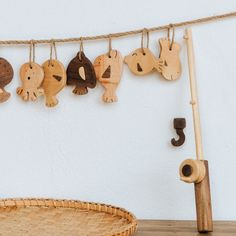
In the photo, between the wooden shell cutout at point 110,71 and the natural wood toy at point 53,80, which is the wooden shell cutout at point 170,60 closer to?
the wooden shell cutout at point 110,71

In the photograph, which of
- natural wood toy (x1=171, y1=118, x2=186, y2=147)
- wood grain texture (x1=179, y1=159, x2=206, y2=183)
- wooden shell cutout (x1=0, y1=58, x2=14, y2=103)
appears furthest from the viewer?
wooden shell cutout (x1=0, y1=58, x2=14, y2=103)

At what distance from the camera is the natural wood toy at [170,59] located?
115 centimetres

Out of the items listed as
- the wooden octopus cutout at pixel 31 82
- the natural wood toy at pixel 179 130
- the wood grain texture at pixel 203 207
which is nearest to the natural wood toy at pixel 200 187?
the wood grain texture at pixel 203 207

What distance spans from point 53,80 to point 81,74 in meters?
0.08

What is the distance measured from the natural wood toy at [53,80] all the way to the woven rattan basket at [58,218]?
283 millimetres

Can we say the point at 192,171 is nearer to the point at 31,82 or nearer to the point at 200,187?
the point at 200,187

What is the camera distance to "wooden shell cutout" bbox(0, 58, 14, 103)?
125 centimetres

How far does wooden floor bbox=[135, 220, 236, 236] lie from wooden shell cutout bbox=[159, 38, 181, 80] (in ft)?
1.25

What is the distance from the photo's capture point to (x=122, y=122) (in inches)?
48.0

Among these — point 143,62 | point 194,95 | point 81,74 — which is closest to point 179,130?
point 194,95

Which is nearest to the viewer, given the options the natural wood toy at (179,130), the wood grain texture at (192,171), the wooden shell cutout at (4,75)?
the wood grain texture at (192,171)

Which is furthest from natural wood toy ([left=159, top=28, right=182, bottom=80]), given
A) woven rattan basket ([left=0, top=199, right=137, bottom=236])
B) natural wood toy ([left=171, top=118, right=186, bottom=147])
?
woven rattan basket ([left=0, top=199, right=137, bottom=236])

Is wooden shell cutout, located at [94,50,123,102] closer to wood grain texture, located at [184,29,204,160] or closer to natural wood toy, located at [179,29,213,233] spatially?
wood grain texture, located at [184,29,204,160]

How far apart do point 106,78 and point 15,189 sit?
0.43 metres
